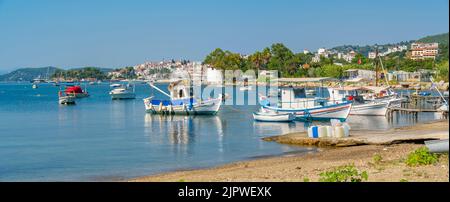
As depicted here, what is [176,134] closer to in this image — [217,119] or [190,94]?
[217,119]

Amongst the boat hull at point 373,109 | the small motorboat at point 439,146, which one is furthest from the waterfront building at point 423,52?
the small motorboat at point 439,146

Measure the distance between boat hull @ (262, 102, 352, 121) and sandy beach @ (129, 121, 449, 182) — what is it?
675 inches

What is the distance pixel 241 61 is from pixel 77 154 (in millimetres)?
136678

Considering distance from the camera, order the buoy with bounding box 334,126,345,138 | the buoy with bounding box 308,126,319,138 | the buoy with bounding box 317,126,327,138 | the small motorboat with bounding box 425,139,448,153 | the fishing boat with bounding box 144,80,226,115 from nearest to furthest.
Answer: the small motorboat with bounding box 425,139,448,153
the buoy with bounding box 334,126,345,138
the buoy with bounding box 317,126,327,138
the buoy with bounding box 308,126,319,138
the fishing boat with bounding box 144,80,226,115

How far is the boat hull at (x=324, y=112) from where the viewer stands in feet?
153

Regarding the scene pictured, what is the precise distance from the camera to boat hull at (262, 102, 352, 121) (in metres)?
46.8

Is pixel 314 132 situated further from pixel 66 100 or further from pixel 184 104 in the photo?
pixel 66 100

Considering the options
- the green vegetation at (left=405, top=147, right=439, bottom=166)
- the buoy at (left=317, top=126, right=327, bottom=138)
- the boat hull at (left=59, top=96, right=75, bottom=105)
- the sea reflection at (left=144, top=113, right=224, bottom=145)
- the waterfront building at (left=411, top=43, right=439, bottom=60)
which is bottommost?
the sea reflection at (left=144, top=113, right=224, bottom=145)

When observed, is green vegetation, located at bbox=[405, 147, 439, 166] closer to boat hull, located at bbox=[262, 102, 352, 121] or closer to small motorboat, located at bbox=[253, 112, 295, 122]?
small motorboat, located at bbox=[253, 112, 295, 122]

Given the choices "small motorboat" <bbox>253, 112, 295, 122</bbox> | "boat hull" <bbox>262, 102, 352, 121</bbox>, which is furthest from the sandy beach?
"boat hull" <bbox>262, 102, 352, 121</bbox>

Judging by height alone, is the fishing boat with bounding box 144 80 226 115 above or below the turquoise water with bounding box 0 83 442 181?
above

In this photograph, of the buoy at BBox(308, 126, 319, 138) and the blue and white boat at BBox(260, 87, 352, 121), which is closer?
the buoy at BBox(308, 126, 319, 138)

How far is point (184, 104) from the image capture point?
2302 inches
